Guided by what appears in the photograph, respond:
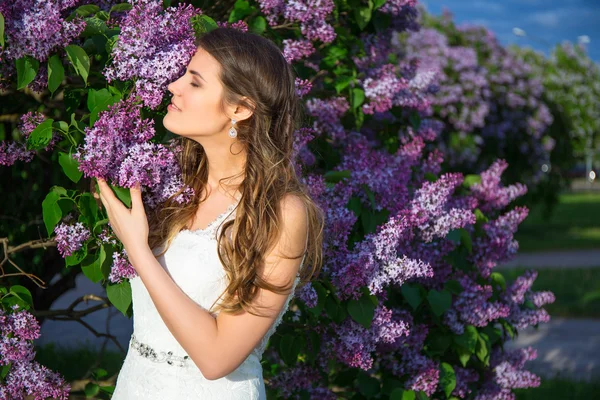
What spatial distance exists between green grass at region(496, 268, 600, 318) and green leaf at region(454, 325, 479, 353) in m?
4.97

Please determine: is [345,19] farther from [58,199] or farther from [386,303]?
[58,199]

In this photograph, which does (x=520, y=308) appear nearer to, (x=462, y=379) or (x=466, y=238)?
(x=462, y=379)

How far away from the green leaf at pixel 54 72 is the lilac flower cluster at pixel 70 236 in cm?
44

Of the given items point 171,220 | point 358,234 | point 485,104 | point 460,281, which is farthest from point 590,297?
point 171,220

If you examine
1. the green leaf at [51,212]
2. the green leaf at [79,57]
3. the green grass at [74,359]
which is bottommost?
the green grass at [74,359]

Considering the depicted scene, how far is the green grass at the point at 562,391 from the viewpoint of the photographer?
6094 mm

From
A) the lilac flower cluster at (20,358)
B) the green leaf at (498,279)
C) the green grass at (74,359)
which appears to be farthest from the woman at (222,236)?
the green grass at (74,359)

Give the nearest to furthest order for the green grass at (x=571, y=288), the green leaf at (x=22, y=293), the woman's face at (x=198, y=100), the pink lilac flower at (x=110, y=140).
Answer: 1. the pink lilac flower at (x=110, y=140)
2. the woman's face at (x=198, y=100)
3. the green leaf at (x=22, y=293)
4. the green grass at (x=571, y=288)

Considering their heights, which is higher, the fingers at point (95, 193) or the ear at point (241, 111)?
the ear at point (241, 111)

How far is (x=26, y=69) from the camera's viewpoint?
105 inches

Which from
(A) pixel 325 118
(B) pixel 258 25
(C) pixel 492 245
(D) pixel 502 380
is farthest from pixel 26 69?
(D) pixel 502 380

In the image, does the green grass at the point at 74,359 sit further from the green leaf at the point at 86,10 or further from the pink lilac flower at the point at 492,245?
the green leaf at the point at 86,10

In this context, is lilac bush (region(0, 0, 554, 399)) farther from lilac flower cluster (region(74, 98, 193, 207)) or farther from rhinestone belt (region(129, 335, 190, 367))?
rhinestone belt (region(129, 335, 190, 367))

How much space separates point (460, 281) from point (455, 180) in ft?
1.90
